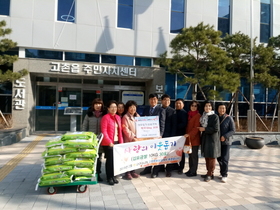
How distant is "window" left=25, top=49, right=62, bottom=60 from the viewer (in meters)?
9.39

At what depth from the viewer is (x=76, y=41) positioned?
31.4 feet

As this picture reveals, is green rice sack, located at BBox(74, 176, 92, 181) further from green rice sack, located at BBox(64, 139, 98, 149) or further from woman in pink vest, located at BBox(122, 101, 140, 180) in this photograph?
woman in pink vest, located at BBox(122, 101, 140, 180)

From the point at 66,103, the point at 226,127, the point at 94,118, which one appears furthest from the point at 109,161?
the point at 66,103

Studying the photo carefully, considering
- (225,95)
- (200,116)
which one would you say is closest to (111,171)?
(200,116)

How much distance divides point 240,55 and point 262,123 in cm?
409

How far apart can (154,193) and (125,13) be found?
906 centimetres

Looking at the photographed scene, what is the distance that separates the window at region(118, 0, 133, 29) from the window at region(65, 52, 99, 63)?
203cm

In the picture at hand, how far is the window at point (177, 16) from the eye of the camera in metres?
10.7

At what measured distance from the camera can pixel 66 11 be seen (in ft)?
31.4

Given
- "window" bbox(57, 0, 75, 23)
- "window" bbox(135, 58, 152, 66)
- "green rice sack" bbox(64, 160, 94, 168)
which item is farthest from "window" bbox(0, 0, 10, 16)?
"green rice sack" bbox(64, 160, 94, 168)

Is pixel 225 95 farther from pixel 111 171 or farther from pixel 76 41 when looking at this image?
pixel 111 171

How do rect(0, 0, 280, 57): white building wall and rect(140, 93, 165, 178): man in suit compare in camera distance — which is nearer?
rect(140, 93, 165, 178): man in suit

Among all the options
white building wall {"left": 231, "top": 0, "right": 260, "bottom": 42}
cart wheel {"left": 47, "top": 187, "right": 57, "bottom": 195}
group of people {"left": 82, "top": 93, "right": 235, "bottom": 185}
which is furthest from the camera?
white building wall {"left": 231, "top": 0, "right": 260, "bottom": 42}

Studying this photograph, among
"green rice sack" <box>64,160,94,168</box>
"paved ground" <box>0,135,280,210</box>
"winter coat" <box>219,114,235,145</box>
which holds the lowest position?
"paved ground" <box>0,135,280,210</box>
